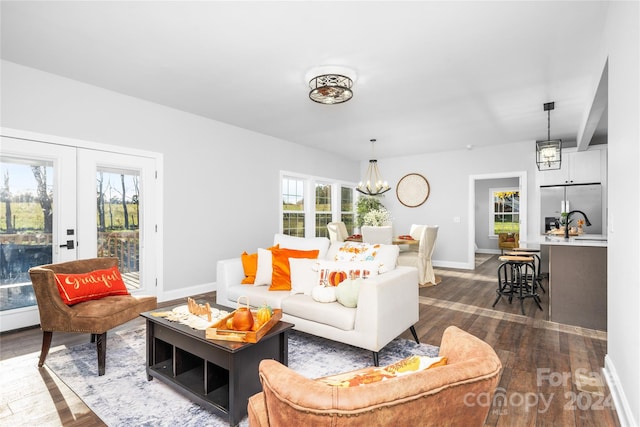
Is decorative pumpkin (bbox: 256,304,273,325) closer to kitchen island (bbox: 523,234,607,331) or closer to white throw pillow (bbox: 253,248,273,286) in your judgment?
white throw pillow (bbox: 253,248,273,286)

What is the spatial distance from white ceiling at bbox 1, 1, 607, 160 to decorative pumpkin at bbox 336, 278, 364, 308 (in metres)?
1.96

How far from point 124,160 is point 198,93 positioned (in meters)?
1.19

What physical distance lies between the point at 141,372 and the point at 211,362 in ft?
2.72

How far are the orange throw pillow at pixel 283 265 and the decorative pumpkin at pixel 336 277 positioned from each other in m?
0.49

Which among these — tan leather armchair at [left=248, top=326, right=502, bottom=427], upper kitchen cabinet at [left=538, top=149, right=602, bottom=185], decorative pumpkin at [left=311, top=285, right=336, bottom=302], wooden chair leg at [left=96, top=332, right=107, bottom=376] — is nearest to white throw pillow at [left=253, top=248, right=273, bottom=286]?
decorative pumpkin at [left=311, top=285, right=336, bottom=302]

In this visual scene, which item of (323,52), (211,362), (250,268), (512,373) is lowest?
(512,373)

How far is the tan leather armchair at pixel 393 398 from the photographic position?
28.5 inches

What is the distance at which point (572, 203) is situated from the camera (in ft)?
18.5

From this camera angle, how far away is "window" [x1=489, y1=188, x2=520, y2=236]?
31.4ft

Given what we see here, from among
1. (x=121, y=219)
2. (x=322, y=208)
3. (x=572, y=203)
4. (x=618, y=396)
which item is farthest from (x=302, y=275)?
(x=572, y=203)

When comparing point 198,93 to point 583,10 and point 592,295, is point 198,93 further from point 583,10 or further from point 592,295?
point 592,295

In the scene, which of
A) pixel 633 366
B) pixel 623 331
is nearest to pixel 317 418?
pixel 633 366

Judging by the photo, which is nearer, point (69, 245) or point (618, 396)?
point (618, 396)

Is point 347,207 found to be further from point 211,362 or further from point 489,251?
point 211,362
